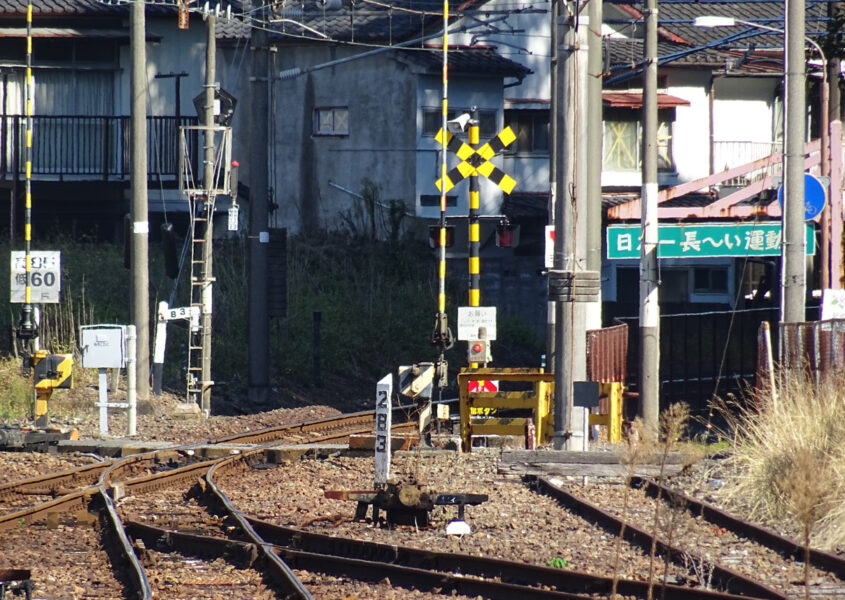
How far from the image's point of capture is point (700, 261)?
33406mm

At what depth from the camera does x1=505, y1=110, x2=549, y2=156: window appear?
34.0 metres

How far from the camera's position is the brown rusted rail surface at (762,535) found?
330 inches

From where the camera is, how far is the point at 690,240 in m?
17.1

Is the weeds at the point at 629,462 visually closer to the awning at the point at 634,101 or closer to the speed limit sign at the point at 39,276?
the speed limit sign at the point at 39,276

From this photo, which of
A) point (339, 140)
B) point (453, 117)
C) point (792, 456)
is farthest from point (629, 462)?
point (339, 140)

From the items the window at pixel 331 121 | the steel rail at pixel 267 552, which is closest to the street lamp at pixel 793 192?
the steel rail at pixel 267 552

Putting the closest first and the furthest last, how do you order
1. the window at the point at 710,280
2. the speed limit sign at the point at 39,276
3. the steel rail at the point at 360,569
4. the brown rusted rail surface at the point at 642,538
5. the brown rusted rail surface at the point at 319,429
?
the brown rusted rail surface at the point at 642,538 → the steel rail at the point at 360,569 → the brown rusted rail surface at the point at 319,429 → the speed limit sign at the point at 39,276 → the window at the point at 710,280

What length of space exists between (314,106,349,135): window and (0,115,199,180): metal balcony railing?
5.31 metres

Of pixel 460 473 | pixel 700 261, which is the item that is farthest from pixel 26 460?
pixel 700 261

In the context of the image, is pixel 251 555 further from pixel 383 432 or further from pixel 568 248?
pixel 568 248

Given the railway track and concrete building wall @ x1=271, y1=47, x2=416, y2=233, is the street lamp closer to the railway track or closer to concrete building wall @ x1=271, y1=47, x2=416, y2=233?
the railway track

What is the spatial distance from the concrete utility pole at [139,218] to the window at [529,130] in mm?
15839

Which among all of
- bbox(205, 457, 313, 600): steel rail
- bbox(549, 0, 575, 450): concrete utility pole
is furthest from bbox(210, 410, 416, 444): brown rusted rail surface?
bbox(205, 457, 313, 600): steel rail

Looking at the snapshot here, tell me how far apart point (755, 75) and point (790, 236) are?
19.7m
